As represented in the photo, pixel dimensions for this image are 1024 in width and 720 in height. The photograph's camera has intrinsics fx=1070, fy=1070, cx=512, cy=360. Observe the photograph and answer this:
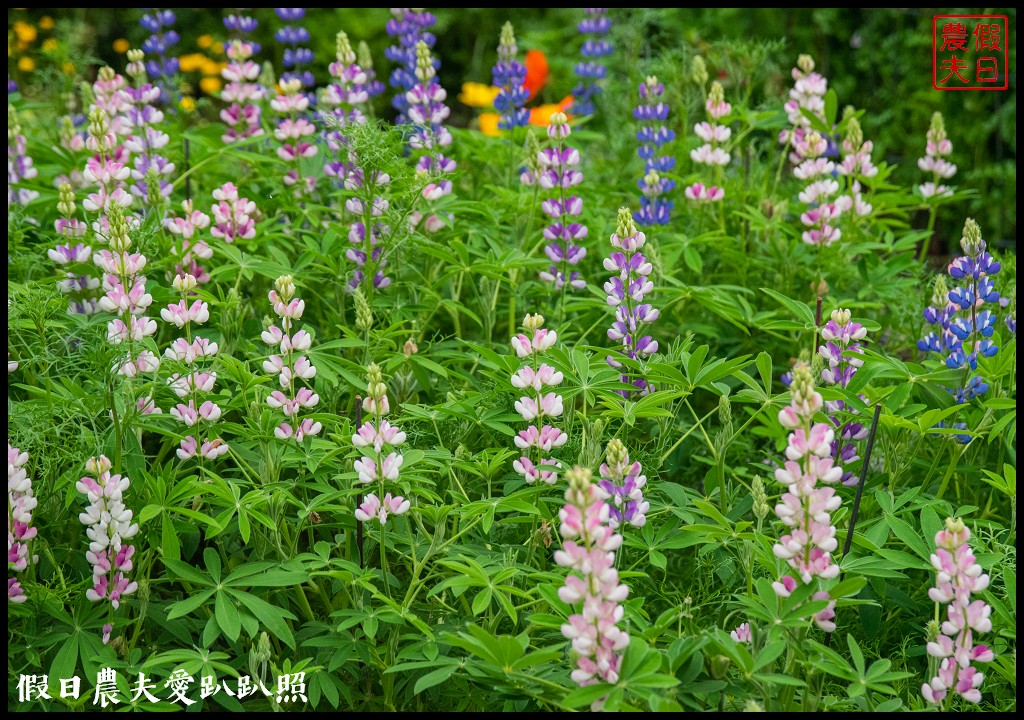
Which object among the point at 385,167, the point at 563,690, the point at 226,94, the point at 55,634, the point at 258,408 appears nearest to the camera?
the point at 563,690

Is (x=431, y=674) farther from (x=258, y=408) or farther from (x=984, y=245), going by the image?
(x=984, y=245)

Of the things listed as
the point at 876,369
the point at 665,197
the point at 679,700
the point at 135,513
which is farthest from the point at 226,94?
the point at 679,700

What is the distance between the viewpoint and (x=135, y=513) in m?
2.28

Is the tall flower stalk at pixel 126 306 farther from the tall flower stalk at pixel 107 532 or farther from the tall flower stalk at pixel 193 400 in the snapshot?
the tall flower stalk at pixel 107 532

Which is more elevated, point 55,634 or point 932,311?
point 932,311

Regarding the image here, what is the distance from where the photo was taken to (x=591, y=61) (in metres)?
4.57

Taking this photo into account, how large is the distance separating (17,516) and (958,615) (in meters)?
1.78

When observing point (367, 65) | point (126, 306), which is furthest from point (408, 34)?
point (126, 306)

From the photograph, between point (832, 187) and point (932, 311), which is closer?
point (932, 311)

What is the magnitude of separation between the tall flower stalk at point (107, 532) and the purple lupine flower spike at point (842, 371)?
5.07 feet

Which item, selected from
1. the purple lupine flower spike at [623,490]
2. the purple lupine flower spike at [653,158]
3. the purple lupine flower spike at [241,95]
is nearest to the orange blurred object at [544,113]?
the purple lupine flower spike at [653,158]

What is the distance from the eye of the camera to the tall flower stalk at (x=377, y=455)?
2049 millimetres

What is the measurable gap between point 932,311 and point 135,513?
205 cm

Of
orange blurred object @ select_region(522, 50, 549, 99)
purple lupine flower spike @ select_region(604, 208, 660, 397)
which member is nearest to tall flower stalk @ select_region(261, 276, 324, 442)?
purple lupine flower spike @ select_region(604, 208, 660, 397)
